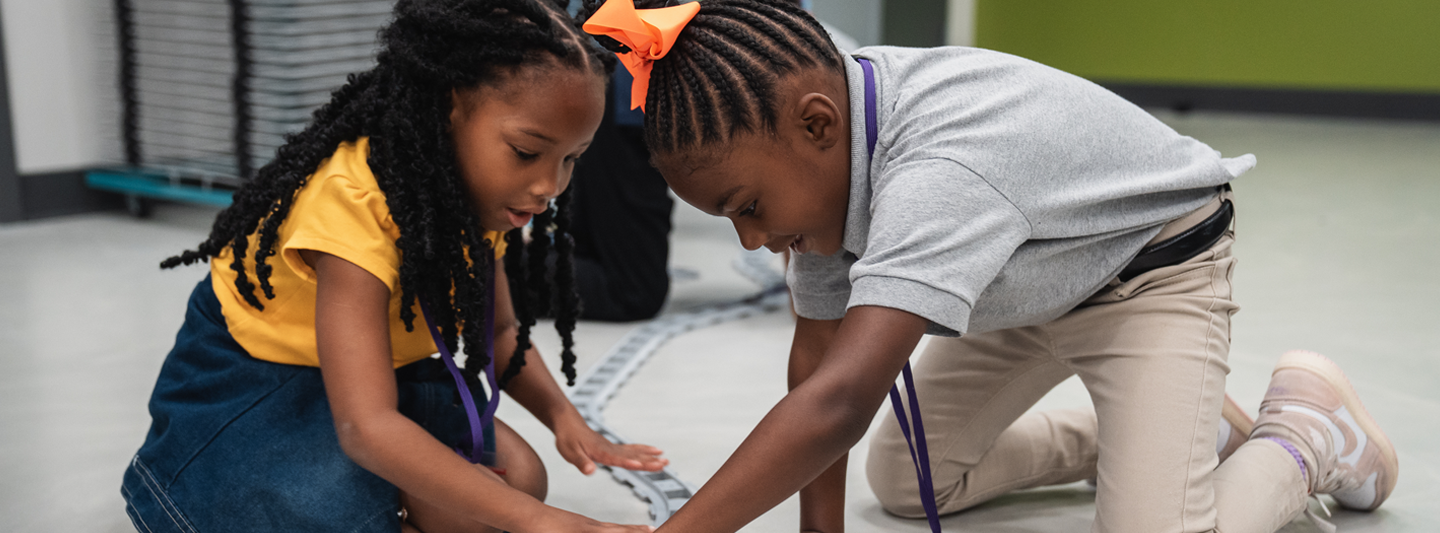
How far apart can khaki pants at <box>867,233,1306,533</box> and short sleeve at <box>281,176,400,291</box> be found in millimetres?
658

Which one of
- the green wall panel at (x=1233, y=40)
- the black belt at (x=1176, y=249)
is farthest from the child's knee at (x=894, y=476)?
the green wall panel at (x=1233, y=40)

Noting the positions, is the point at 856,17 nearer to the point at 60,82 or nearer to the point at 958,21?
the point at 958,21

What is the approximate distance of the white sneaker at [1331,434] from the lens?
1260mm

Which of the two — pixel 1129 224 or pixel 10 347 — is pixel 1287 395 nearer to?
pixel 1129 224

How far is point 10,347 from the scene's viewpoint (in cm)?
203

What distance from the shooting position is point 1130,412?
1.12 m

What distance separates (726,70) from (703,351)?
1201mm

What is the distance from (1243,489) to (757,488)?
60 centimetres

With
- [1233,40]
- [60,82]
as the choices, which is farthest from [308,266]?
[1233,40]

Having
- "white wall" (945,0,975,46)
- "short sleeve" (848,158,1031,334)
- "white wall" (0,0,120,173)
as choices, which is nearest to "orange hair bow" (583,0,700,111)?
"short sleeve" (848,158,1031,334)

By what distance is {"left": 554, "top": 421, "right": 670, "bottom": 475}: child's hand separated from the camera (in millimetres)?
1216

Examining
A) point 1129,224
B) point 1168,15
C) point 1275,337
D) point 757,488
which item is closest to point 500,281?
point 757,488

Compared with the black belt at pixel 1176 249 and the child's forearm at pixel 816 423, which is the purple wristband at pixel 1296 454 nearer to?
the black belt at pixel 1176 249

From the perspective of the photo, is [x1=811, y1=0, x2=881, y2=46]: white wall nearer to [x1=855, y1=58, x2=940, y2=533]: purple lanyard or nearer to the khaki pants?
the khaki pants
